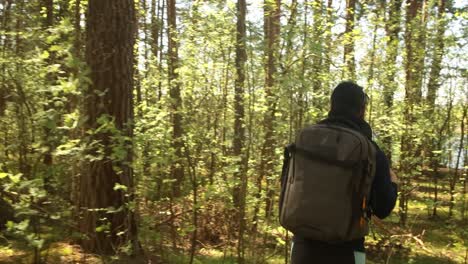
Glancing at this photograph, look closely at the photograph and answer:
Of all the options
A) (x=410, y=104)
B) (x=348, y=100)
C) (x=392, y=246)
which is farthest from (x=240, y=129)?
(x=348, y=100)

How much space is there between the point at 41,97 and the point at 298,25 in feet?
11.3

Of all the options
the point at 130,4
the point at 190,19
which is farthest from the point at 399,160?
the point at 130,4

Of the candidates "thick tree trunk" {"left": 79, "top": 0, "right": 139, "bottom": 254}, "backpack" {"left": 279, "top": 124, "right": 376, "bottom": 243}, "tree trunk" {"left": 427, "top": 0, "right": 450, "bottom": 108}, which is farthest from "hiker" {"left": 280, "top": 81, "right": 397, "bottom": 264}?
"tree trunk" {"left": 427, "top": 0, "right": 450, "bottom": 108}

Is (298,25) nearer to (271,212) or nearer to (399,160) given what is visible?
(271,212)

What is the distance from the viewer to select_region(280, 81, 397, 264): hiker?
2.36 metres

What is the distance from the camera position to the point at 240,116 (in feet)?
21.9

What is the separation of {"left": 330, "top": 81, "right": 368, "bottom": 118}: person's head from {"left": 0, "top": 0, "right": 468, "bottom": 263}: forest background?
176cm

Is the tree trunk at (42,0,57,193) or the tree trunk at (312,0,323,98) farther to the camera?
the tree trunk at (312,0,323,98)

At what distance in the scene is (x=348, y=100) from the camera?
257cm

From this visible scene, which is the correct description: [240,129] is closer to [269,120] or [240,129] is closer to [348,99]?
[269,120]

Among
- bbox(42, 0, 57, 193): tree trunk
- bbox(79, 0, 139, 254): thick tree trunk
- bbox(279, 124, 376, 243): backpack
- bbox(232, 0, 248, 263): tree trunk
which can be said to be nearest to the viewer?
bbox(279, 124, 376, 243): backpack

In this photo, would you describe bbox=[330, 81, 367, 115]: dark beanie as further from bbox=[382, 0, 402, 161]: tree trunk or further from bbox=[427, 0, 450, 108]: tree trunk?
bbox=[427, 0, 450, 108]: tree trunk

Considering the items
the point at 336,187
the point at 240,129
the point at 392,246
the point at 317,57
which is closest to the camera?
the point at 336,187

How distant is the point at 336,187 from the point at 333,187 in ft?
0.05
